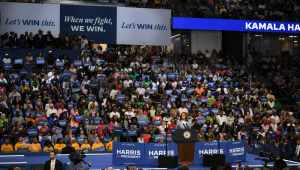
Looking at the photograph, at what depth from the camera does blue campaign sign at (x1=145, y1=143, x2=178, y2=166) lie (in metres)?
14.4

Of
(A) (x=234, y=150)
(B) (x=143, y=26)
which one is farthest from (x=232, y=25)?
(A) (x=234, y=150)

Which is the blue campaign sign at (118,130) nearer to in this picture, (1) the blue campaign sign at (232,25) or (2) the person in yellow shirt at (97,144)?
(2) the person in yellow shirt at (97,144)

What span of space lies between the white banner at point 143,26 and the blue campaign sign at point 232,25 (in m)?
1.30

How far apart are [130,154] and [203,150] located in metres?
2.56

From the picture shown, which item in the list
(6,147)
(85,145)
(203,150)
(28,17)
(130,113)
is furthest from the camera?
(28,17)

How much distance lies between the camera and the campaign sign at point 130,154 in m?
14.4

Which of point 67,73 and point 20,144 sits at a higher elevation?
point 67,73

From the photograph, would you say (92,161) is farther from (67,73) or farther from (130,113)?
(67,73)

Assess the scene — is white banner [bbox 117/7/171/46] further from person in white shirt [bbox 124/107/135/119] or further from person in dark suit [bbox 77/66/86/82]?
person in white shirt [bbox 124/107/135/119]

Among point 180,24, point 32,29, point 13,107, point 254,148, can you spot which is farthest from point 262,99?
point 32,29

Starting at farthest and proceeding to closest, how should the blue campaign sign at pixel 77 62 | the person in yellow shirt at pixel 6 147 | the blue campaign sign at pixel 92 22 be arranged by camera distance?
the blue campaign sign at pixel 92 22
the blue campaign sign at pixel 77 62
the person in yellow shirt at pixel 6 147

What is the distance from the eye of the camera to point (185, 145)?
1428 centimetres

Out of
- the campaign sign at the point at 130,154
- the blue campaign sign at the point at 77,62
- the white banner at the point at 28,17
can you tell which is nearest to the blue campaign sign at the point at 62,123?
the campaign sign at the point at 130,154

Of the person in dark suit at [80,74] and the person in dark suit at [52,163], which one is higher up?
the person in dark suit at [80,74]
